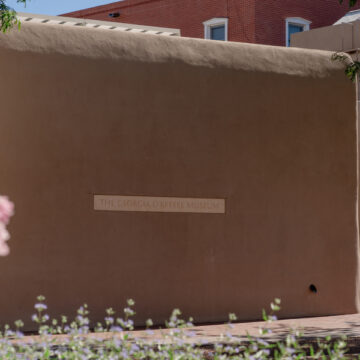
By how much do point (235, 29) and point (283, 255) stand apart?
1347 centimetres

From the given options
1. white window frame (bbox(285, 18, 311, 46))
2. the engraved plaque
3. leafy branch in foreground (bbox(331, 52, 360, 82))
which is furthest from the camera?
white window frame (bbox(285, 18, 311, 46))

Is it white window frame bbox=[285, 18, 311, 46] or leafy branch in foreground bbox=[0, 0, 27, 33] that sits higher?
white window frame bbox=[285, 18, 311, 46]

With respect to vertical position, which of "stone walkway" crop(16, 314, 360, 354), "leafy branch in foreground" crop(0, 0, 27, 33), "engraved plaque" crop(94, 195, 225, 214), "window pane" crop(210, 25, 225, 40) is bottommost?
"stone walkway" crop(16, 314, 360, 354)

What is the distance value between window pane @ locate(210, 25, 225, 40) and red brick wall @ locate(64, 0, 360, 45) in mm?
300

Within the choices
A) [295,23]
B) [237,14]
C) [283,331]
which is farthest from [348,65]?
[295,23]

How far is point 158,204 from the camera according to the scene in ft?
40.5

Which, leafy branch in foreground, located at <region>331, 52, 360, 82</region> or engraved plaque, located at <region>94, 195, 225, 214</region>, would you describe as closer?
engraved plaque, located at <region>94, 195, 225, 214</region>

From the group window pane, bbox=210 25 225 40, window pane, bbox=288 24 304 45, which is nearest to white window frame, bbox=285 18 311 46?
window pane, bbox=288 24 304 45

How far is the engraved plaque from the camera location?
12.0 metres

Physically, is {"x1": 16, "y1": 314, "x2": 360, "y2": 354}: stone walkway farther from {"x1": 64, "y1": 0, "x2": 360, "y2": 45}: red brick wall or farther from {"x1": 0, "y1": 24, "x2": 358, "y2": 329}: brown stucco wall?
{"x1": 64, "y1": 0, "x2": 360, "y2": 45}: red brick wall

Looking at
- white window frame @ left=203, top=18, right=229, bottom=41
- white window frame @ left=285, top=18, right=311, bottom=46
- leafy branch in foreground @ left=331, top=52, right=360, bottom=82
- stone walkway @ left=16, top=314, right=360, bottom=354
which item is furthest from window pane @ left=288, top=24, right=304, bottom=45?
stone walkway @ left=16, top=314, right=360, bottom=354

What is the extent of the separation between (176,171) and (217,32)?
14505mm

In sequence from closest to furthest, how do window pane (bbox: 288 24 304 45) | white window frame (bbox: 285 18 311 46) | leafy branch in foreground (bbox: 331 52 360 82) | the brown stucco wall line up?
the brown stucco wall, leafy branch in foreground (bbox: 331 52 360 82), white window frame (bbox: 285 18 311 46), window pane (bbox: 288 24 304 45)

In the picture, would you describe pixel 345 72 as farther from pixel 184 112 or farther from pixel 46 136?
pixel 46 136
